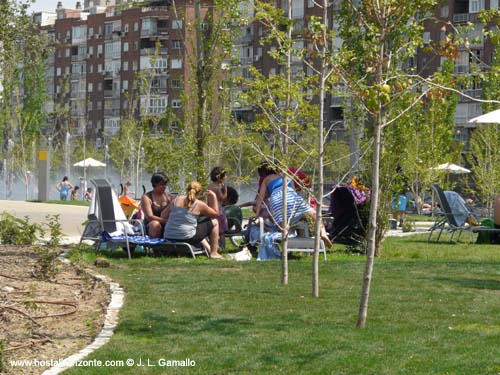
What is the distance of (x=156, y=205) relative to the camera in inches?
720

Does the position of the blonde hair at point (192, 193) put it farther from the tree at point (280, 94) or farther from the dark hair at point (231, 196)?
the dark hair at point (231, 196)

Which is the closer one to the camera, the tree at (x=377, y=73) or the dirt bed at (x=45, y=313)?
the dirt bed at (x=45, y=313)

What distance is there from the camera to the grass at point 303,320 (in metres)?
8.59

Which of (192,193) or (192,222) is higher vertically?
(192,193)

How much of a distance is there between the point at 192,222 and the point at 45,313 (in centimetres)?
576

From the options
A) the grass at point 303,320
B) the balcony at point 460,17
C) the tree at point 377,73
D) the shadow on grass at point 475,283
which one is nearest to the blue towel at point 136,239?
→ the grass at point 303,320

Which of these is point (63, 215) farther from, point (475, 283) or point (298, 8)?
point (298, 8)

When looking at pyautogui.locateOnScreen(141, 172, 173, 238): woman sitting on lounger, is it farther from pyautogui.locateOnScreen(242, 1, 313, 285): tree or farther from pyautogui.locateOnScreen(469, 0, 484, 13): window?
pyautogui.locateOnScreen(469, 0, 484, 13): window

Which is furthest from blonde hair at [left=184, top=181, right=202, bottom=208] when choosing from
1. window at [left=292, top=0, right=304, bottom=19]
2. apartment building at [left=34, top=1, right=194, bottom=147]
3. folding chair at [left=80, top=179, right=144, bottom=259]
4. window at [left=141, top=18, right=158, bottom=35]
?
window at [left=141, top=18, right=158, bottom=35]

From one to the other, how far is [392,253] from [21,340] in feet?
35.7

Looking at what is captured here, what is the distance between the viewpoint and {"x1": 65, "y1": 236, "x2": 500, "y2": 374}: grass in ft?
28.2

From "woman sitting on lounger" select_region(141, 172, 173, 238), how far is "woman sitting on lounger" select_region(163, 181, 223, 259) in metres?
0.47

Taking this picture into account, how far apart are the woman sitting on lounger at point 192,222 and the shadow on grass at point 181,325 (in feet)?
20.5

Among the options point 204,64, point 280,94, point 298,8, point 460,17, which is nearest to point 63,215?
point 204,64
